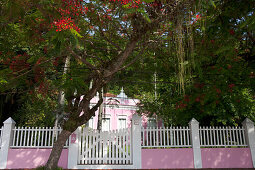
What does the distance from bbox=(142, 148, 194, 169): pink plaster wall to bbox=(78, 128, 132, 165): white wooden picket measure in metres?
0.68

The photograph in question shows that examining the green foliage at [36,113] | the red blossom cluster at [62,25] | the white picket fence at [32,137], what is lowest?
the white picket fence at [32,137]

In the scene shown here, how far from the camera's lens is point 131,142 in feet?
24.5

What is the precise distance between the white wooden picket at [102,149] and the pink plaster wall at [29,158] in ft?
2.00

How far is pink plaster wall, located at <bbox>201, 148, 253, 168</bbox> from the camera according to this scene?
296 inches

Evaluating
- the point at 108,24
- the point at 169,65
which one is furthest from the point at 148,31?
the point at 169,65

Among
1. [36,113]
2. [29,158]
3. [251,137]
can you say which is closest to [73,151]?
[29,158]

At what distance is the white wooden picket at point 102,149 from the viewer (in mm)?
7242

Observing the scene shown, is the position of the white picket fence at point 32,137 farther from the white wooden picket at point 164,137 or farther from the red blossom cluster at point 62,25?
the red blossom cluster at point 62,25

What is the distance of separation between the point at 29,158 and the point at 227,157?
709 centimetres

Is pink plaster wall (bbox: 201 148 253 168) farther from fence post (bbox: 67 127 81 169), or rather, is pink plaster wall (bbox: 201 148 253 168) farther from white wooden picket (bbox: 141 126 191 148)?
fence post (bbox: 67 127 81 169)

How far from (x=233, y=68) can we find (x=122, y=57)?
3573 mm

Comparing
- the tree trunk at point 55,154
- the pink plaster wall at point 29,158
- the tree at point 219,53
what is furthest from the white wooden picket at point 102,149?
the tree at point 219,53

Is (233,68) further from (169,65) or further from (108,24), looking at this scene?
(108,24)

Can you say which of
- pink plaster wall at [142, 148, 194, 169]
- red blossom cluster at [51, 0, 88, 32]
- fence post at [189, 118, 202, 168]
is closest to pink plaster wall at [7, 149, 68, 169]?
pink plaster wall at [142, 148, 194, 169]
